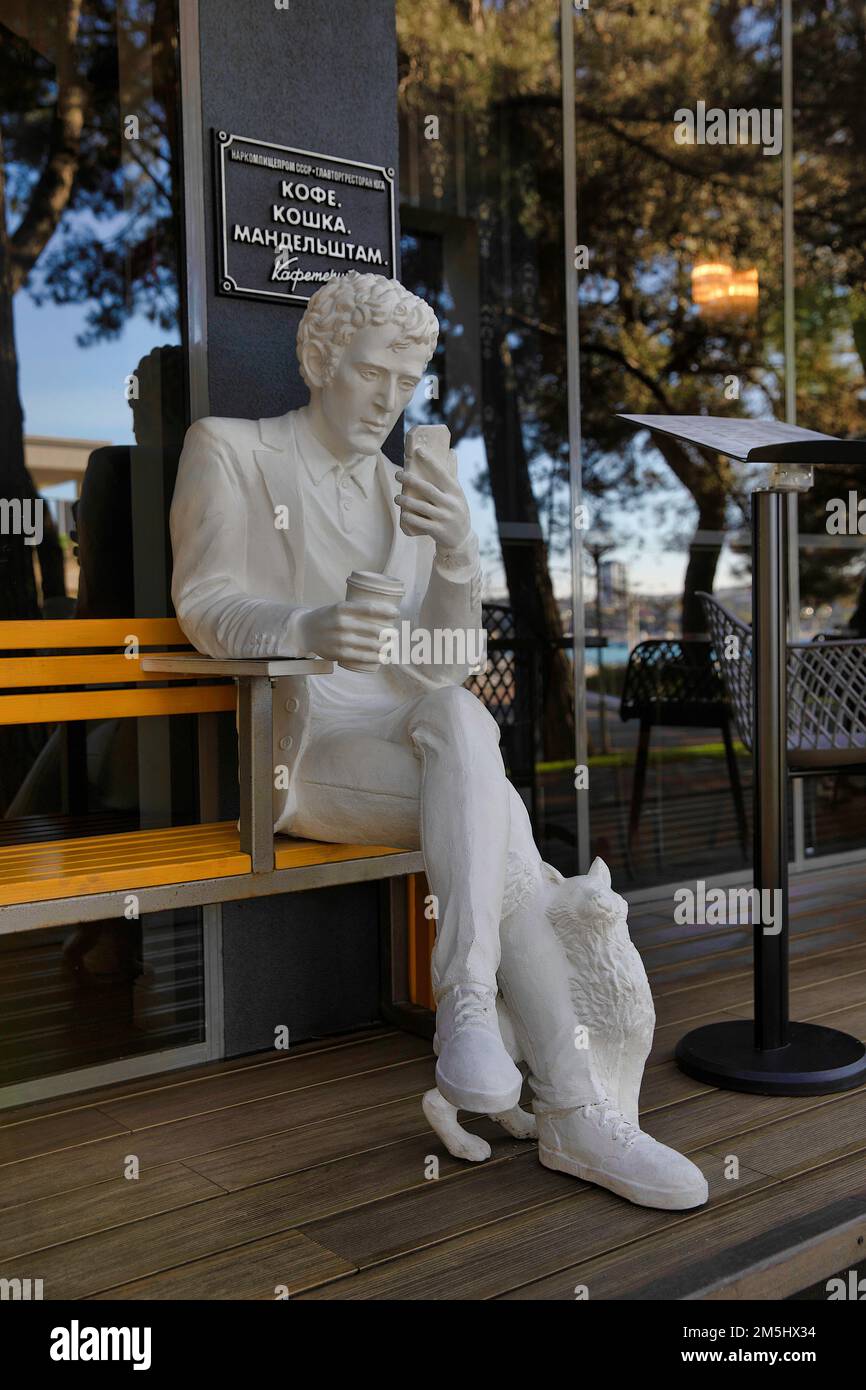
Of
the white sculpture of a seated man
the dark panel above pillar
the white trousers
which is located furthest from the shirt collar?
the white trousers

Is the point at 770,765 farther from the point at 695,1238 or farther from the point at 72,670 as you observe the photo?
the point at 72,670

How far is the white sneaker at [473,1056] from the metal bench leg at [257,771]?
0.52 metres

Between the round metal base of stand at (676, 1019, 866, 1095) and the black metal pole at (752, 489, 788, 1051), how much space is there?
11 centimetres

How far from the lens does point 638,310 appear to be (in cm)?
464

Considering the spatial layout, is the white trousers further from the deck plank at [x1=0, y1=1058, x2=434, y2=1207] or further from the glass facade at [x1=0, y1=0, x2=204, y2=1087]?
the glass facade at [x1=0, y1=0, x2=204, y2=1087]

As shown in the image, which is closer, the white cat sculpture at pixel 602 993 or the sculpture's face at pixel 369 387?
the white cat sculpture at pixel 602 993

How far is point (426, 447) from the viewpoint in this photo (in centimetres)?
224

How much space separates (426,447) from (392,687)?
1.88 ft

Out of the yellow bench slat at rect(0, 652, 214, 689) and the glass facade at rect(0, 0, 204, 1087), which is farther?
the glass facade at rect(0, 0, 204, 1087)

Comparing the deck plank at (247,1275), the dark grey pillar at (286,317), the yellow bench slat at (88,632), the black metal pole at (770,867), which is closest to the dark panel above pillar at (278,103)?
the dark grey pillar at (286,317)

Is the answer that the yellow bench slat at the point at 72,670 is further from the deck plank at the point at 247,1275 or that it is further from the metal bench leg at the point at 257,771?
the deck plank at the point at 247,1275

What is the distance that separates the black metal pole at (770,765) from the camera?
255 cm

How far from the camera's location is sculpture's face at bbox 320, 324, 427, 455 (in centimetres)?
242
